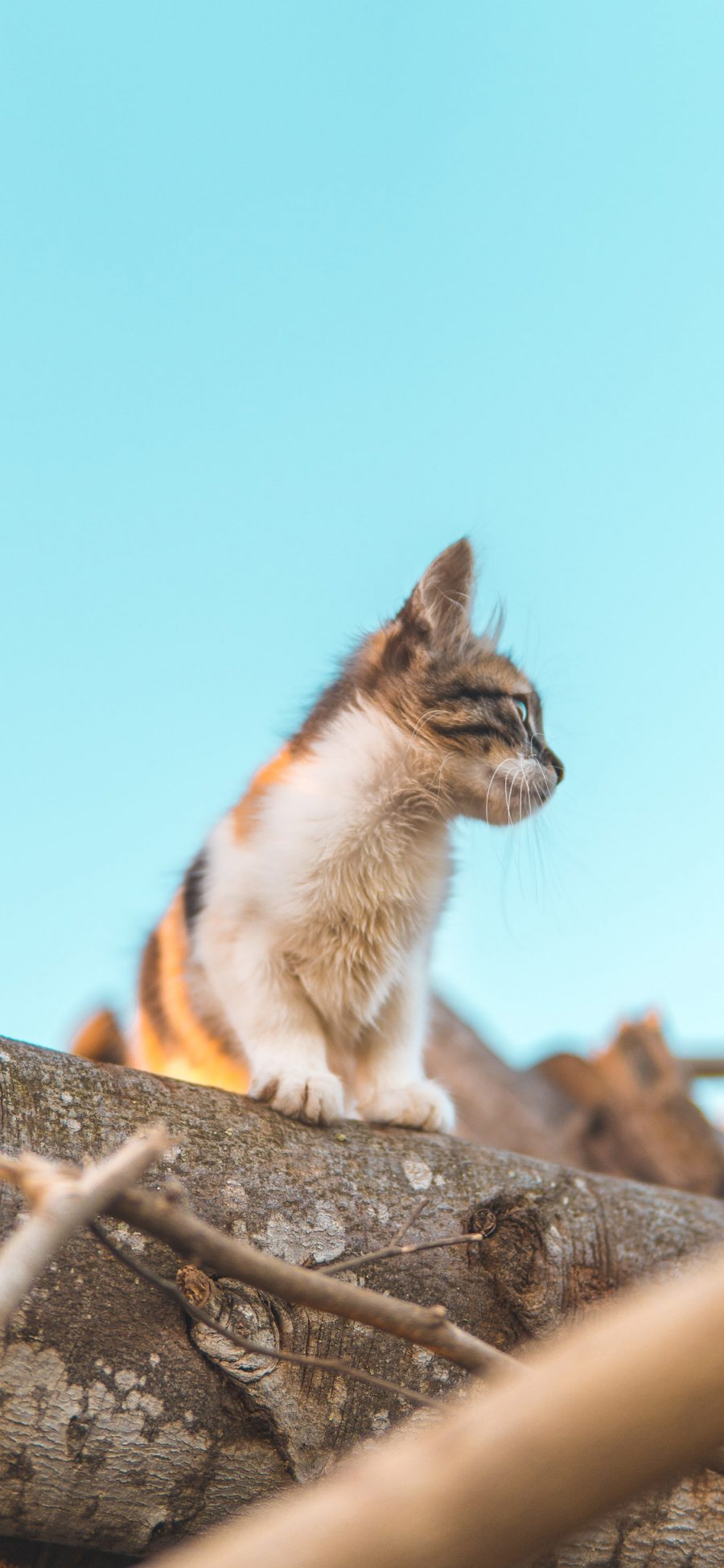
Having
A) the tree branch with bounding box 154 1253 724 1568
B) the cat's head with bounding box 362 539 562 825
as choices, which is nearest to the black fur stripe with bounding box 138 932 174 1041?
the cat's head with bounding box 362 539 562 825

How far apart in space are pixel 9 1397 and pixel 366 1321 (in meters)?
0.91

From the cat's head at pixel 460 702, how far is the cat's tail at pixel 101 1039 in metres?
1.60

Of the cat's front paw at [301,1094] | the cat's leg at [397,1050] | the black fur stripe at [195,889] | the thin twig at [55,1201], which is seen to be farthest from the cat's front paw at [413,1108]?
the thin twig at [55,1201]

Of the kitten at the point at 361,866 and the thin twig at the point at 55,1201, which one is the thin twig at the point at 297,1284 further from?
the kitten at the point at 361,866

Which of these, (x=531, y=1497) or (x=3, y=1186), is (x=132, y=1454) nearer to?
(x=3, y=1186)

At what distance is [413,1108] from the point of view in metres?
3.23

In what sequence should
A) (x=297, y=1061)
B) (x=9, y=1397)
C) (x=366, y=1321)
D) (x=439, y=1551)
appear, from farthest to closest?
(x=297, y=1061) → (x=9, y=1397) → (x=366, y=1321) → (x=439, y=1551)

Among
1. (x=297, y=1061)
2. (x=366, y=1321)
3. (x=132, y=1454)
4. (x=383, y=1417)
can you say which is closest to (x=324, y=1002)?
(x=297, y=1061)

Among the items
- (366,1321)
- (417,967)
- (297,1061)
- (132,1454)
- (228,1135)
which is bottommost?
(132,1454)

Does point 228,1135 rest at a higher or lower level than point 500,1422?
higher

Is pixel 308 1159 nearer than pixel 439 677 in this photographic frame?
Yes

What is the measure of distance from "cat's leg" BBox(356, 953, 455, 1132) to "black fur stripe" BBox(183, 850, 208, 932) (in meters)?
0.61

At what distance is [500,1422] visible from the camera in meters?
0.83

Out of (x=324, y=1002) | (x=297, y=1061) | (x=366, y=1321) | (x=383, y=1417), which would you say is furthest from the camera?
(x=324, y=1002)
